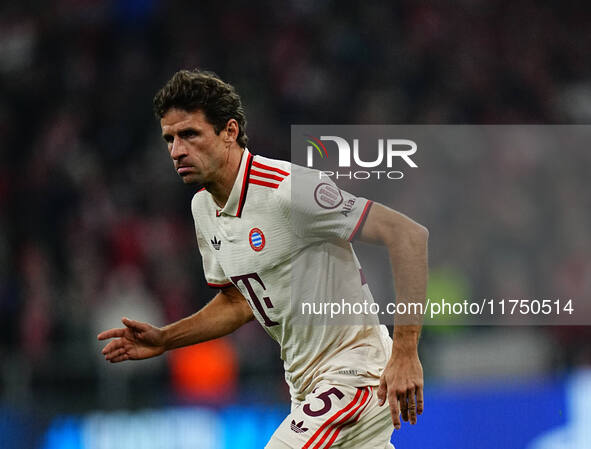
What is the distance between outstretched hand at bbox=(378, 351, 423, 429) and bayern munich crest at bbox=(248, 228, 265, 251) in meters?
0.74

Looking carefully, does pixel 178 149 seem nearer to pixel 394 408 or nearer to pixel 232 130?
pixel 232 130

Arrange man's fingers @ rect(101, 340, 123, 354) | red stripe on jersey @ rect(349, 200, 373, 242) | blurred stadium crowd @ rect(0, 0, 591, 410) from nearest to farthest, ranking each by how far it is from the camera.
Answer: red stripe on jersey @ rect(349, 200, 373, 242), man's fingers @ rect(101, 340, 123, 354), blurred stadium crowd @ rect(0, 0, 591, 410)

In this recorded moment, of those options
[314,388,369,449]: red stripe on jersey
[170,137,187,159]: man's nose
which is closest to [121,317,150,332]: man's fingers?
[170,137,187,159]: man's nose

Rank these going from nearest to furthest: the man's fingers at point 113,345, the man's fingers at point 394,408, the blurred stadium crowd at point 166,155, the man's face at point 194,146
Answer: the man's fingers at point 394,408
the man's face at point 194,146
the man's fingers at point 113,345
the blurred stadium crowd at point 166,155

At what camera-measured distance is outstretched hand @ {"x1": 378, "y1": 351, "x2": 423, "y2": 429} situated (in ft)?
10.3

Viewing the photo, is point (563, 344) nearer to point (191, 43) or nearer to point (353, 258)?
point (353, 258)

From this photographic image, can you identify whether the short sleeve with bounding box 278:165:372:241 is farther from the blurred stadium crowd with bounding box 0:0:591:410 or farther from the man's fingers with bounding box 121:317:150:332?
the blurred stadium crowd with bounding box 0:0:591:410

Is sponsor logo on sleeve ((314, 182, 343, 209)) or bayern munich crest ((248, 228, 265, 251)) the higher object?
sponsor logo on sleeve ((314, 182, 343, 209))

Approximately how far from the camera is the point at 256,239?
366 cm

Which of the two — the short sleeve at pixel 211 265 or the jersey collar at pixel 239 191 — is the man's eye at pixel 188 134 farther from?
the short sleeve at pixel 211 265

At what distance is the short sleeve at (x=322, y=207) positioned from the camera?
3.45m

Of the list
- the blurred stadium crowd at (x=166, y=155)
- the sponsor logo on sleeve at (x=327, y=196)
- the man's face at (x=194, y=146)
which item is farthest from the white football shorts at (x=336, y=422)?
the blurred stadium crowd at (x=166, y=155)

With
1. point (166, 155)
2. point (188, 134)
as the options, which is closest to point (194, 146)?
point (188, 134)

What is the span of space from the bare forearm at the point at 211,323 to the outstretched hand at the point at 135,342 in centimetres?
8
